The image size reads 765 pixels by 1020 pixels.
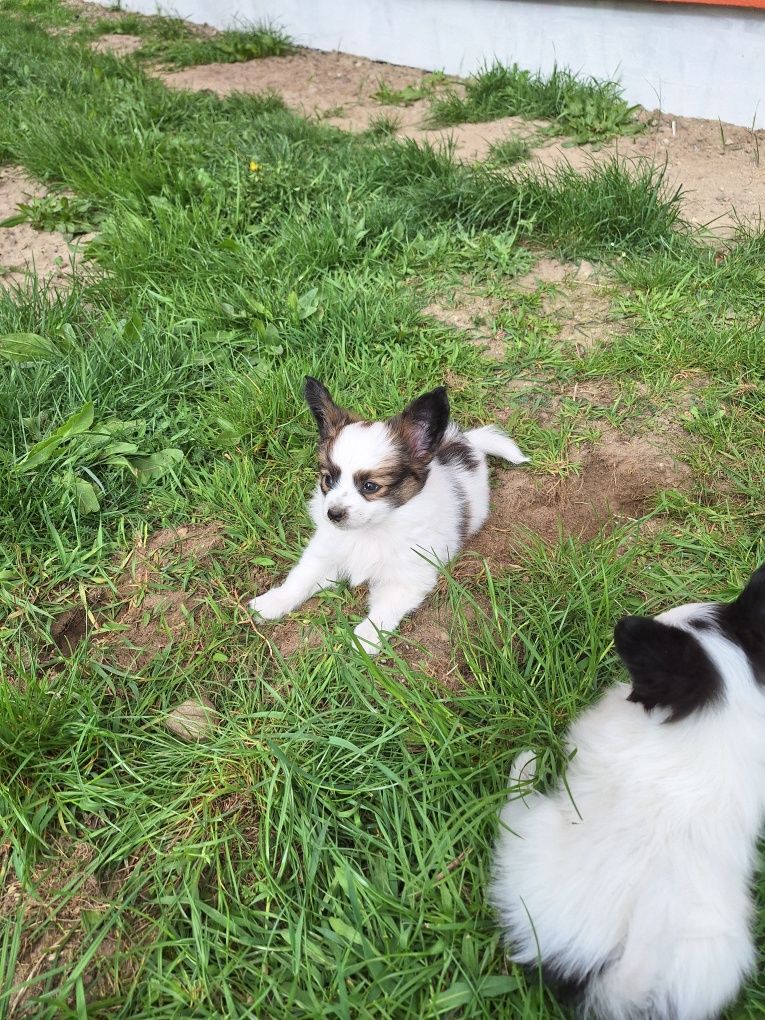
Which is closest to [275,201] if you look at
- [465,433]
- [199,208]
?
[199,208]

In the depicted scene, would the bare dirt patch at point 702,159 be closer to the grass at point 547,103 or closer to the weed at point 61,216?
the grass at point 547,103

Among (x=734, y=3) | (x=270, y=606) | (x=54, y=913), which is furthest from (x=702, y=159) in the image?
(x=54, y=913)

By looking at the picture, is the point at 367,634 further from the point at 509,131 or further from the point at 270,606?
the point at 509,131

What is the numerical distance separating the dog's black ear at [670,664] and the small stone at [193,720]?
1.30m

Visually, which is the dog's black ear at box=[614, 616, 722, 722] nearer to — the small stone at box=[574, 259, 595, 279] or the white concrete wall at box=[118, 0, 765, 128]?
the small stone at box=[574, 259, 595, 279]

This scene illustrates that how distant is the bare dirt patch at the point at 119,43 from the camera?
743 centimetres

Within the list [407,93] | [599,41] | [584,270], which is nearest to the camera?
[584,270]

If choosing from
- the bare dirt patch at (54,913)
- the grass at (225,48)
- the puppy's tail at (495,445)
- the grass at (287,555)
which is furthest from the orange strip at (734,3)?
the bare dirt patch at (54,913)

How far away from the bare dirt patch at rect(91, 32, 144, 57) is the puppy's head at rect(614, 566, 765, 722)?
8.63 metres

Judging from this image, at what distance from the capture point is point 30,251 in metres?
4.03

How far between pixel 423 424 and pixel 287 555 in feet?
2.52

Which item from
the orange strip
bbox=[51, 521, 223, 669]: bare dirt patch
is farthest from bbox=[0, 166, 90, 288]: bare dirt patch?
the orange strip

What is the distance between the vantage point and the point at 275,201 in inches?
165

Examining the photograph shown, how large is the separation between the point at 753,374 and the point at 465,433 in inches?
56.8
